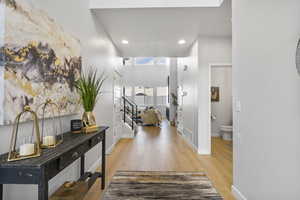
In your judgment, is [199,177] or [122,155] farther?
[122,155]

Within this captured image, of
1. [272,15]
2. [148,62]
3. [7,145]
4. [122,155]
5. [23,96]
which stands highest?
[148,62]

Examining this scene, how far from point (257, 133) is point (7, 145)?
2.29 meters

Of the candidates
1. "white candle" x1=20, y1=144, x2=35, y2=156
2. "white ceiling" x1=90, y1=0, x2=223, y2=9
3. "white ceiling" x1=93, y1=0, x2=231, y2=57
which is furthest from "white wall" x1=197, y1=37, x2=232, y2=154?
"white candle" x1=20, y1=144, x2=35, y2=156

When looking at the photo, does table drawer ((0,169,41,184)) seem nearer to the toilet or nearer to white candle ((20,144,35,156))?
white candle ((20,144,35,156))

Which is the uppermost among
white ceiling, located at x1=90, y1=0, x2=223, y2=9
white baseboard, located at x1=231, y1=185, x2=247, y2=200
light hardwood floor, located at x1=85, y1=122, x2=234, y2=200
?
white ceiling, located at x1=90, y1=0, x2=223, y2=9

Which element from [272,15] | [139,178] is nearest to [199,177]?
[139,178]

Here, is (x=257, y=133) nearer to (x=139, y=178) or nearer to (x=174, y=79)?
(x=139, y=178)

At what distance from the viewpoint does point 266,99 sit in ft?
5.22

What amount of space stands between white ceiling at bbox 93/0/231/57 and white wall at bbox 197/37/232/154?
21cm

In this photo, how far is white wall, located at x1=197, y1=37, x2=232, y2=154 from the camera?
397 cm

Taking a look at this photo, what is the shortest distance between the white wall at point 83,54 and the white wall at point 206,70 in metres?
2.21

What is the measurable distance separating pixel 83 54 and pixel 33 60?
1175 millimetres

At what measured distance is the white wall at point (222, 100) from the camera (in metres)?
5.84

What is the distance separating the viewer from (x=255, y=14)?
5.80 ft
